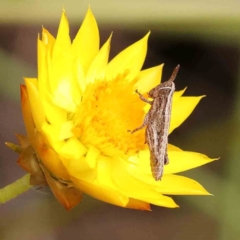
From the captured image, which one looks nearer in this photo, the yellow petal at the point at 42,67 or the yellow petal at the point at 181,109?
the yellow petal at the point at 42,67

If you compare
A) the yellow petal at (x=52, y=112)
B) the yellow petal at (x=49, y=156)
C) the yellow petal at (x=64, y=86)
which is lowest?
the yellow petal at (x=49, y=156)

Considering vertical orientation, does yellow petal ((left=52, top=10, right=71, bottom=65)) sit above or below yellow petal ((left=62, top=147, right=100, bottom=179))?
above

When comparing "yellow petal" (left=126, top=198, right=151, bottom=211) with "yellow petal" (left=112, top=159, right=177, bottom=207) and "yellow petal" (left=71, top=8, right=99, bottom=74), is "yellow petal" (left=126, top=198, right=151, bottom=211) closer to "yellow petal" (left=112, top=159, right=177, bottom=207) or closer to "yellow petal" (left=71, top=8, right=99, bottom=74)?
"yellow petal" (left=112, top=159, right=177, bottom=207)

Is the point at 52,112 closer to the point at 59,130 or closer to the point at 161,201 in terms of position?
the point at 59,130

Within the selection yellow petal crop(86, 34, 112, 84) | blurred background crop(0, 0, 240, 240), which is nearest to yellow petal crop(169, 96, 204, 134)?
blurred background crop(0, 0, 240, 240)

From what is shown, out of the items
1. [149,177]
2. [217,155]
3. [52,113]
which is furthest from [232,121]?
[52,113]

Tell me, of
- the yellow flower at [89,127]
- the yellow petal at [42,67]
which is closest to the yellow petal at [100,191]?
the yellow flower at [89,127]

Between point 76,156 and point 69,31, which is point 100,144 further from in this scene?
point 69,31

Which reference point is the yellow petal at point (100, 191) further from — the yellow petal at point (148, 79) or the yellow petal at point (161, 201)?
the yellow petal at point (148, 79)
